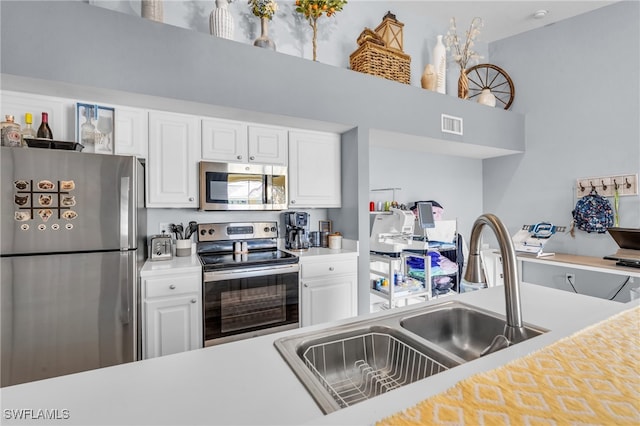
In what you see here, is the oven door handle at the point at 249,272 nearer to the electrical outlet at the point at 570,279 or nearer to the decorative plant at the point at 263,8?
the decorative plant at the point at 263,8

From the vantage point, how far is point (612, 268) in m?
2.66

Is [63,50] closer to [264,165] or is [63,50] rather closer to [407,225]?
[264,165]

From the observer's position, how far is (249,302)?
2242mm

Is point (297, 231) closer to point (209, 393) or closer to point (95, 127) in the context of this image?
point (95, 127)

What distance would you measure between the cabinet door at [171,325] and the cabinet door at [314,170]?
1190 mm

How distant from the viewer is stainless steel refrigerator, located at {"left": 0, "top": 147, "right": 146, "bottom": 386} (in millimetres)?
1491

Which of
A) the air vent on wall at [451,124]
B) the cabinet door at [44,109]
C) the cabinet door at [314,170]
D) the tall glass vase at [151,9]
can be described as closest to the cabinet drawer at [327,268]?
the cabinet door at [314,170]

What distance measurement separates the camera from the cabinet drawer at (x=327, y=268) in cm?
249

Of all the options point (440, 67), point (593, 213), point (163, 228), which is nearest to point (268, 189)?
point (163, 228)

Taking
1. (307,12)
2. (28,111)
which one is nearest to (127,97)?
(28,111)

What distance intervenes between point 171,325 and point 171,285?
0.27 m

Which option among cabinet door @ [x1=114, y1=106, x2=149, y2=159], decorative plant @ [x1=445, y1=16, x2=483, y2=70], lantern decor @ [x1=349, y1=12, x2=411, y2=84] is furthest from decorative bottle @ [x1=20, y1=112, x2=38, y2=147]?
decorative plant @ [x1=445, y1=16, x2=483, y2=70]

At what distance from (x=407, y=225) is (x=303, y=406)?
104 inches

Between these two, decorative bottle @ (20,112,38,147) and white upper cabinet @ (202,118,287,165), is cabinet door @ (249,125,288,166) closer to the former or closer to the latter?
white upper cabinet @ (202,118,287,165)
